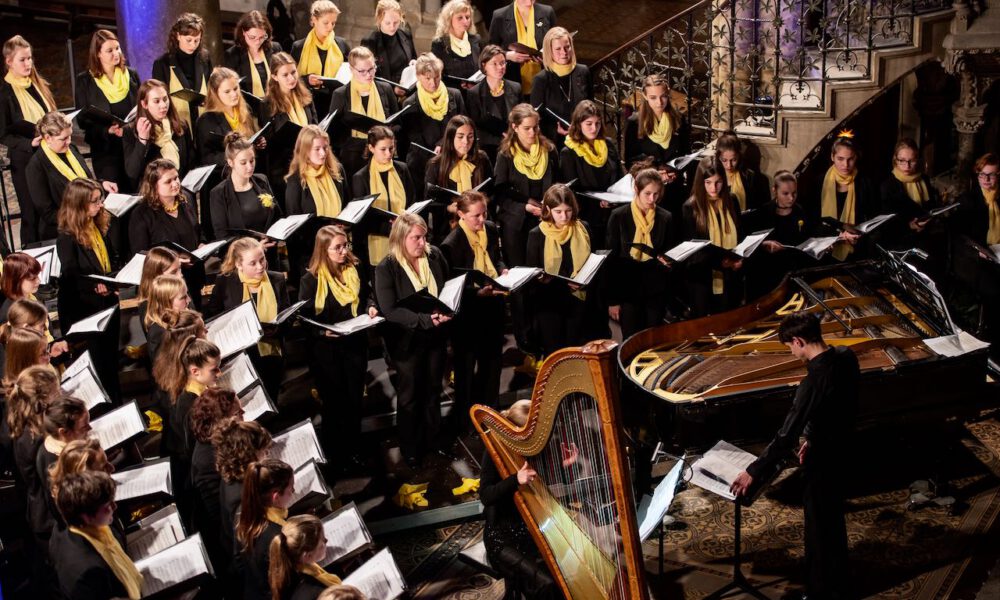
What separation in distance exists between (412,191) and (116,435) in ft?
9.70

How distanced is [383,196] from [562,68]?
1.89 m

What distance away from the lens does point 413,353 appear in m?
6.75

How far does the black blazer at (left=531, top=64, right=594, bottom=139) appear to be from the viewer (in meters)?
8.59

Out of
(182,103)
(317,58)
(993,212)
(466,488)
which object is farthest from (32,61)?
(993,212)

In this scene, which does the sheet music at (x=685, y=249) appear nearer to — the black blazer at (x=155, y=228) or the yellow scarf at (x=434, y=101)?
the yellow scarf at (x=434, y=101)

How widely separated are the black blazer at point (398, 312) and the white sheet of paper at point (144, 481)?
5.74 feet

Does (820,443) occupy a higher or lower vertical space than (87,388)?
lower

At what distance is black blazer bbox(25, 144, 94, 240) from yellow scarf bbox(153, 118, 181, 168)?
0.54 metres

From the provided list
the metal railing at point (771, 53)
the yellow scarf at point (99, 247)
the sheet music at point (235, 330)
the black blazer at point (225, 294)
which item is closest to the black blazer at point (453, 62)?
the metal railing at point (771, 53)

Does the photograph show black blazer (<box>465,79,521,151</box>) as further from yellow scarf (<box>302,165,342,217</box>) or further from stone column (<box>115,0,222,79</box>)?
stone column (<box>115,0,222,79</box>)

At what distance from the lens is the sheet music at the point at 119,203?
272 inches

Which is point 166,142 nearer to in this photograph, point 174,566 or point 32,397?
point 32,397

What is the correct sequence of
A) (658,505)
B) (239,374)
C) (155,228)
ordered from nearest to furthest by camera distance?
(658,505), (239,374), (155,228)

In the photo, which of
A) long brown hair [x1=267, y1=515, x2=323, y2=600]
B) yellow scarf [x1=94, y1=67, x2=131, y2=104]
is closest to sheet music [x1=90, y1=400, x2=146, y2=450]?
long brown hair [x1=267, y1=515, x2=323, y2=600]
